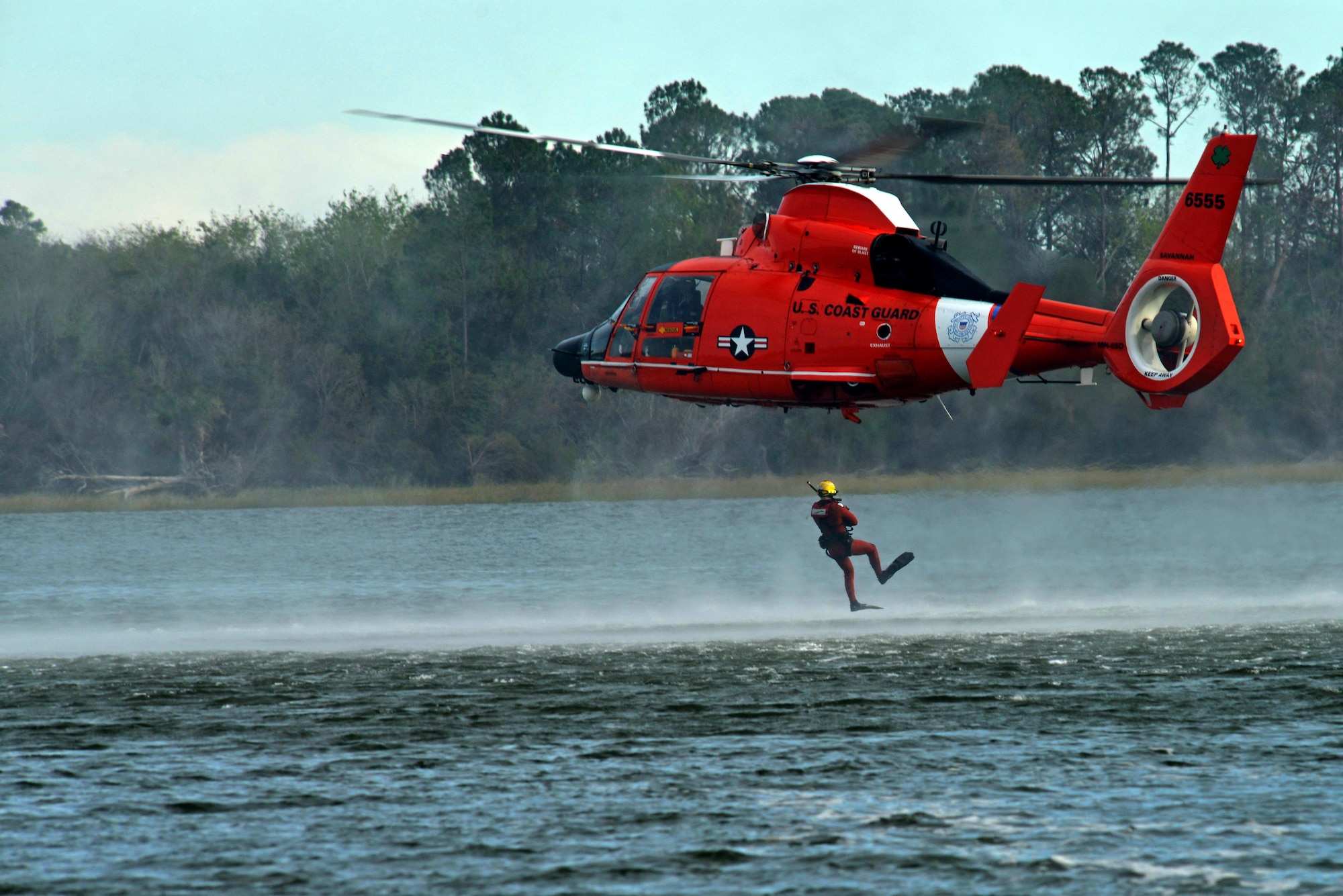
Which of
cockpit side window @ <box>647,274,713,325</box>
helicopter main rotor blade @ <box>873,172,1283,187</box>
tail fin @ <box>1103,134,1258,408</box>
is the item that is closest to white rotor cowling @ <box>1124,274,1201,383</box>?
tail fin @ <box>1103,134,1258,408</box>

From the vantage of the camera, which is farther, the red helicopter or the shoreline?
the shoreline

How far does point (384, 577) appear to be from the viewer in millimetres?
31359

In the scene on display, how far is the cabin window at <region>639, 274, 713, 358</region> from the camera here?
19391mm

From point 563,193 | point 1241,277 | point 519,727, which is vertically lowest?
point 519,727

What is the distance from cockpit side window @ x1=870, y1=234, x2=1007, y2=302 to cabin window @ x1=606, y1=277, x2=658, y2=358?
344cm

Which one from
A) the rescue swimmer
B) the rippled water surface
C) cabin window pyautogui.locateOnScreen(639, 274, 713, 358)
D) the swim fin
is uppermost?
cabin window pyautogui.locateOnScreen(639, 274, 713, 358)

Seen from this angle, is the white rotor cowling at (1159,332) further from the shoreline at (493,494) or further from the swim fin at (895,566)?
the shoreline at (493,494)

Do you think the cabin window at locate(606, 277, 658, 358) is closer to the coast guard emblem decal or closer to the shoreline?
the coast guard emblem decal

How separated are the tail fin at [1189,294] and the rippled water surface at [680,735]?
3399 millimetres

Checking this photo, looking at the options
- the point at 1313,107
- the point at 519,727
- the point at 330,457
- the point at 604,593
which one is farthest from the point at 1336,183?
the point at 519,727

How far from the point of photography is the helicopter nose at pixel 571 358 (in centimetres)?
2138

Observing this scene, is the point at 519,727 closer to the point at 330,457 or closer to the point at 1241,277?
the point at 330,457

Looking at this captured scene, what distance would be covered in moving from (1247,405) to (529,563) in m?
32.2

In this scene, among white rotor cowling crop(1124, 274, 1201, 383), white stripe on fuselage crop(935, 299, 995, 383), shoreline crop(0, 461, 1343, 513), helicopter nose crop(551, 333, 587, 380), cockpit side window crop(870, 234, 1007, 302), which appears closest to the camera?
white rotor cowling crop(1124, 274, 1201, 383)
